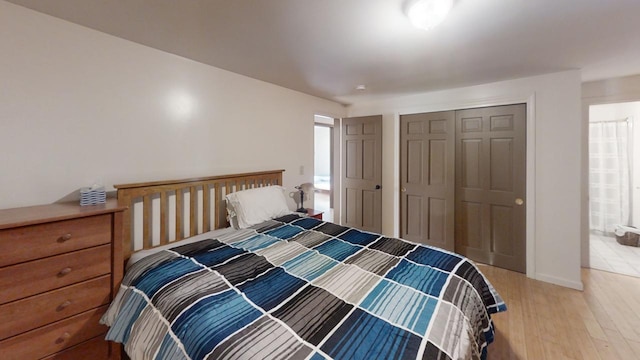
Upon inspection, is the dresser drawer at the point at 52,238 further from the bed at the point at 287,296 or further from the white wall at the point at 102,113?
the white wall at the point at 102,113

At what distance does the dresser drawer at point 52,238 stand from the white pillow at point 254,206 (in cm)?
101

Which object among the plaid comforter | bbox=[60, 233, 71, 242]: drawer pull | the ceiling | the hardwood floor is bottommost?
the hardwood floor

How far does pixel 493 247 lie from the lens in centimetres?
325

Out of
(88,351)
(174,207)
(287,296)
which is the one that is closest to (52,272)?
(88,351)

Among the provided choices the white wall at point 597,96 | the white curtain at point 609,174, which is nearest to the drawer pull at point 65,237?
the white wall at point 597,96

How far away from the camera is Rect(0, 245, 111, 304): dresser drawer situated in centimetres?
131

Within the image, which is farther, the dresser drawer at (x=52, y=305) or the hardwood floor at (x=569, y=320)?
the hardwood floor at (x=569, y=320)

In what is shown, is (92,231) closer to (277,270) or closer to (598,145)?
(277,270)

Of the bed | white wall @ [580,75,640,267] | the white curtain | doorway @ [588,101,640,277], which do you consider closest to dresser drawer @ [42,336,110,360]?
the bed

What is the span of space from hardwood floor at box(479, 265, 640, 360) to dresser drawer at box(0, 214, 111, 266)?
2711 mm

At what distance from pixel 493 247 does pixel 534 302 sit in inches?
33.8

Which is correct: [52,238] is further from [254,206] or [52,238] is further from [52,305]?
[254,206]

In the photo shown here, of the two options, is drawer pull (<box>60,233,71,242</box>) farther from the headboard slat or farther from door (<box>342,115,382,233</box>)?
door (<box>342,115,382,233</box>)

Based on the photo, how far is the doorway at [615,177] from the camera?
151 inches
